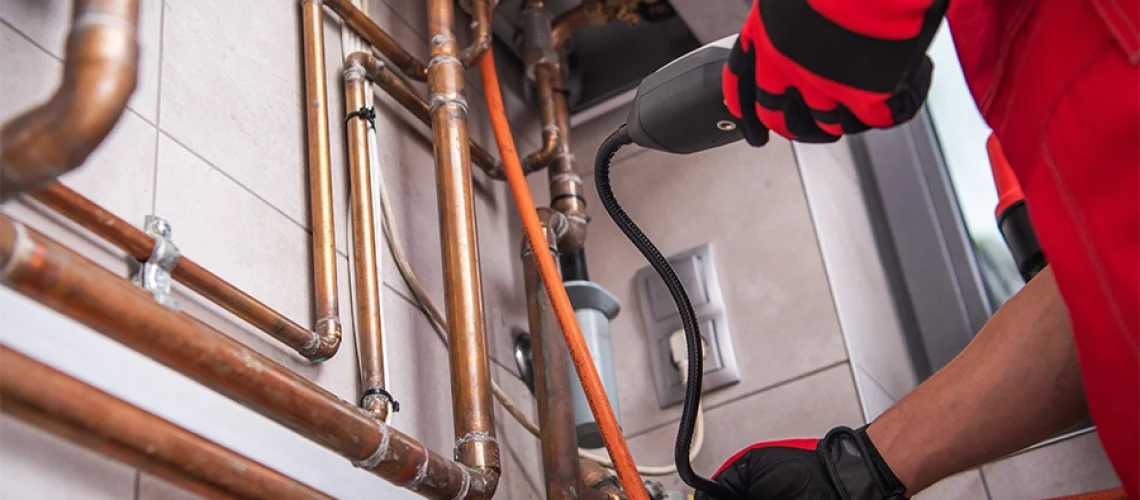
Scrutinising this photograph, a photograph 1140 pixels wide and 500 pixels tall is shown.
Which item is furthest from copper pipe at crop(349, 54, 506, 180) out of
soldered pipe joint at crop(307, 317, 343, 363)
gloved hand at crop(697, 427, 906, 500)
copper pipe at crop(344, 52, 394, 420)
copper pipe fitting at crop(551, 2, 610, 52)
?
gloved hand at crop(697, 427, 906, 500)

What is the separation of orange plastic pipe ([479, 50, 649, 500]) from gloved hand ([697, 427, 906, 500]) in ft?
0.28

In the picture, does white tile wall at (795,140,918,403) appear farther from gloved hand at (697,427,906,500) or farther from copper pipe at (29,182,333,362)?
copper pipe at (29,182,333,362)

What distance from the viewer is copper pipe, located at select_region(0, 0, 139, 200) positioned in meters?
0.70

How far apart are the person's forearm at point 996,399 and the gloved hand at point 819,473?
17mm

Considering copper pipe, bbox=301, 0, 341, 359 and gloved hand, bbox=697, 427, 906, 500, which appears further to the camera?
copper pipe, bbox=301, 0, 341, 359

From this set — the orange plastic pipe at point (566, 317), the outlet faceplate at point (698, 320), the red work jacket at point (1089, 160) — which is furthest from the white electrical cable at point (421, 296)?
the red work jacket at point (1089, 160)

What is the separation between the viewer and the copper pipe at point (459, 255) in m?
1.18

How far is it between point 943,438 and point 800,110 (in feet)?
1.25

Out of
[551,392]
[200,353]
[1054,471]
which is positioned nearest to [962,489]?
[1054,471]

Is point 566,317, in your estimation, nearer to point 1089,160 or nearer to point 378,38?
point 378,38

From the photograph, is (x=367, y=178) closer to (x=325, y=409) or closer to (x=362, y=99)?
(x=362, y=99)

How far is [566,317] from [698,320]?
393mm

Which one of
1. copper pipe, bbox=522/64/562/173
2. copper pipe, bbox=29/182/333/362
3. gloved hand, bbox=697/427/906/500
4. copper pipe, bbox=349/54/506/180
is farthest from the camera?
copper pipe, bbox=522/64/562/173

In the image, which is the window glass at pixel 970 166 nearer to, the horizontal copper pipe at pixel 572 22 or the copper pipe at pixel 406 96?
the horizontal copper pipe at pixel 572 22
